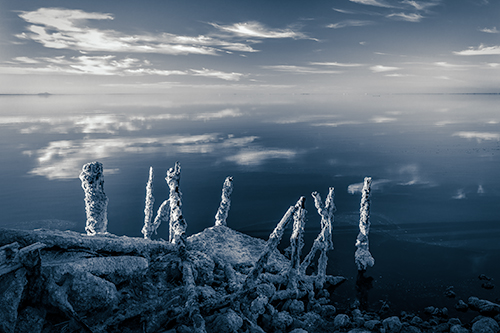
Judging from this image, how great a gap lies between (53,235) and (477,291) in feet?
107

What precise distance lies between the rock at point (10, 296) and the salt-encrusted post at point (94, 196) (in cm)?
1172

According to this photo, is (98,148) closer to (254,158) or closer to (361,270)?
(254,158)

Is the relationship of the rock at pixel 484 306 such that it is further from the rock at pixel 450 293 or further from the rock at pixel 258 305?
the rock at pixel 258 305

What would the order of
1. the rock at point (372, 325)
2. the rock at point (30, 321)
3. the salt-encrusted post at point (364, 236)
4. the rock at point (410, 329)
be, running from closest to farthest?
the rock at point (30, 321) → the rock at point (410, 329) → the rock at point (372, 325) → the salt-encrusted post at point (364, 236)

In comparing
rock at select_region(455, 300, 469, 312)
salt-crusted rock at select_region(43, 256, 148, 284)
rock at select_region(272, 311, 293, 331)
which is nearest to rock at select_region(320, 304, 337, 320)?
rock at select_region(272, 311, 293, 331)

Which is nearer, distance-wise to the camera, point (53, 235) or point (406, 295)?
point (53, 235)

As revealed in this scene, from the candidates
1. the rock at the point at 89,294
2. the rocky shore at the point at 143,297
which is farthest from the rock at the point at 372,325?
the rock at the point at 89,294

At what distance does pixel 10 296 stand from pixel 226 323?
8.13 m

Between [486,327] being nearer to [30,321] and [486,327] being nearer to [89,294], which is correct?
[89,294]

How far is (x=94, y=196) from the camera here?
20984 millimetres

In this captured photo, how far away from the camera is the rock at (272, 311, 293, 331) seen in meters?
15.8

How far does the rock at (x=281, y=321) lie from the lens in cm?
1580

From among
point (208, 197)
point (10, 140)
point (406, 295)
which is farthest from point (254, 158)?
point (10, 140)

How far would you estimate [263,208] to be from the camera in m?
49.5
